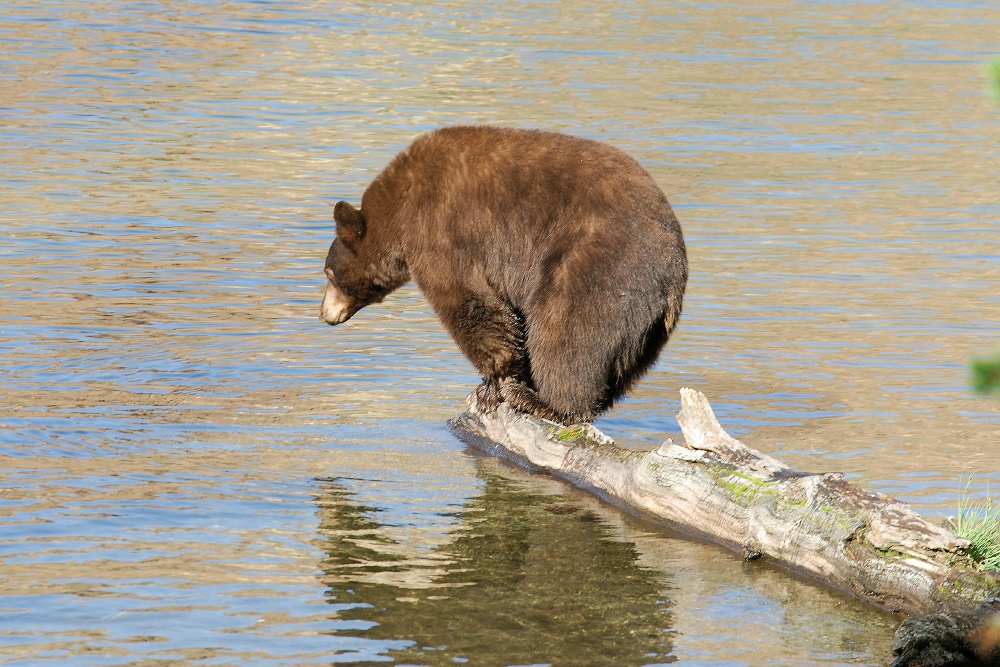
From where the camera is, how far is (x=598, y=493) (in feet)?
21.3

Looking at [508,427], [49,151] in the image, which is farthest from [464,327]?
[49,151]

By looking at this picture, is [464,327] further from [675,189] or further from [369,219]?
[675,189]

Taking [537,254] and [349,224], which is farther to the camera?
[349,224]

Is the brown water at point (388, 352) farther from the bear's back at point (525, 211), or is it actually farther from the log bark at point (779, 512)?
the bear's back at point (525, 211)

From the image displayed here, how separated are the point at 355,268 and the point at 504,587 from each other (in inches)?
102

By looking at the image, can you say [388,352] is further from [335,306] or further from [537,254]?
[537,254]

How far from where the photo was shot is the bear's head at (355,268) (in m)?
7.44

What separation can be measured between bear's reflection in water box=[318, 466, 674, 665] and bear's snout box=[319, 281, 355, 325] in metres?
1.53


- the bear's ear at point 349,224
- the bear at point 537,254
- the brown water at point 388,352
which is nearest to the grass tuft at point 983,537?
the brown water at point 388,352

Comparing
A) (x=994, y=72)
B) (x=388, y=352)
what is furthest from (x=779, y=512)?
(x=388, y=352)

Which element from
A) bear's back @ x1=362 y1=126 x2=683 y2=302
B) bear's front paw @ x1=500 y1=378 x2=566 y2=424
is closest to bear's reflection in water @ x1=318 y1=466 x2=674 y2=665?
bear's front paw @ x1=500 y1=378 x2=566 y2=424

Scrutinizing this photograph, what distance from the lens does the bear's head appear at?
744cm

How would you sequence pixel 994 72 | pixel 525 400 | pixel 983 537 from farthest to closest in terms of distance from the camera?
pixel 525 400
pixel 983 537
pixel 994 72

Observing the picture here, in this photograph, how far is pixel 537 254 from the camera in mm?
6734
